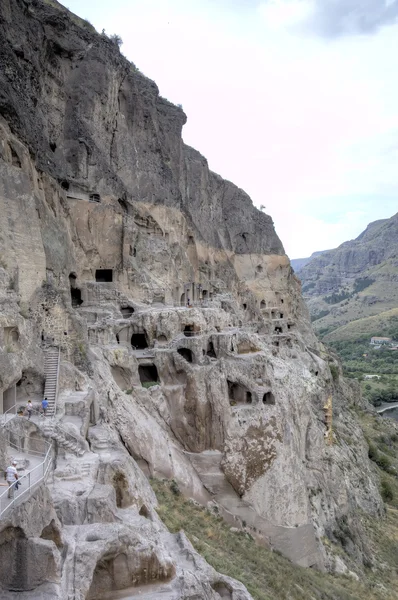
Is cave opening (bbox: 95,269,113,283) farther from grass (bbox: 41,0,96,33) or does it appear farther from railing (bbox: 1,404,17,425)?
grass (bbox: 41,0,96,33)

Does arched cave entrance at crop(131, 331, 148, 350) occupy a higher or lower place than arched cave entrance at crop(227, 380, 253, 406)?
higher

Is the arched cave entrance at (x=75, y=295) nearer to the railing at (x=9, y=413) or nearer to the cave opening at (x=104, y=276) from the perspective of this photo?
the cave opening at (x=104, y=276)

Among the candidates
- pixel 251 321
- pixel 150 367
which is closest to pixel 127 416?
pixel 150 367

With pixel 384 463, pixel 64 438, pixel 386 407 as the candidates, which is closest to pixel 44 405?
pixel 64 438

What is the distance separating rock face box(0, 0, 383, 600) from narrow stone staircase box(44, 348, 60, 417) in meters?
0.37

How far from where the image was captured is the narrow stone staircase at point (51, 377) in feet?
61.0

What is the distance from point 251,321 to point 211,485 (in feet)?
105

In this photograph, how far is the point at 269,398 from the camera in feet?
96.1

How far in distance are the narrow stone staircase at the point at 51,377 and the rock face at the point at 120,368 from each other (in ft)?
1.22

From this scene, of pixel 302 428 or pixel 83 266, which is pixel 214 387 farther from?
pixel 83 266

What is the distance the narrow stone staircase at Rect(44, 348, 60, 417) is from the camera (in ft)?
61.0

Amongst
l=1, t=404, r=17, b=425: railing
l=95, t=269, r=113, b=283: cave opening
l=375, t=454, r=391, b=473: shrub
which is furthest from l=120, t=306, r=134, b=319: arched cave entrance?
l=375, t=454, r=391, b=473: shrub

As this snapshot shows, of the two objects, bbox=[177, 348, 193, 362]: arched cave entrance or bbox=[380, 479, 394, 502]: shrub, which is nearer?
bbox=[177, 348, 193, 362]: arched cave entrance

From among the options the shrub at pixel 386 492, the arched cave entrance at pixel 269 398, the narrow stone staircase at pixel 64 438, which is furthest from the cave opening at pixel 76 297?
the shrub at pixel 386 492
